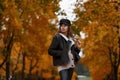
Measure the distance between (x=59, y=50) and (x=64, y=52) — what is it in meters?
0.09

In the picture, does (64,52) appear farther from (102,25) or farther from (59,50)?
(102,25)

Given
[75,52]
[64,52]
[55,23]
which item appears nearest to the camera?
[64,52]

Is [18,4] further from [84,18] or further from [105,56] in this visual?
[105,56]

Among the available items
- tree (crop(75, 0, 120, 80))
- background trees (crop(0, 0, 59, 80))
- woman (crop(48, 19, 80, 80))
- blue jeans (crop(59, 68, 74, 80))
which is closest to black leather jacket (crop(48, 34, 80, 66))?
woman (crop(48, 19, 80, 80))

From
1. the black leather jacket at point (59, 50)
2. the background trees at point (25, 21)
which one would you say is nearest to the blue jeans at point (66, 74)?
the black leather jacket at point (59, 50)

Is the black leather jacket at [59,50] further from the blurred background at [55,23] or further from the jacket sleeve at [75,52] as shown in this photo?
the blurred background at [55,23]

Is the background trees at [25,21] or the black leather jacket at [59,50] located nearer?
the black leather jacket at [59,50]

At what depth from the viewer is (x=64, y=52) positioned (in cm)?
673

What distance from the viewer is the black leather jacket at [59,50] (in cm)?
670

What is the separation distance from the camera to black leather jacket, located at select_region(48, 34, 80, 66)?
670 cm

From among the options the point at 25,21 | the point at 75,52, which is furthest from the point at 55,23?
the point at 75,52

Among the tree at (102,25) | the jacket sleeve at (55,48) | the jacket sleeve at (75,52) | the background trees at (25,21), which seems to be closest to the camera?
the jacket sleeve at (55,48)

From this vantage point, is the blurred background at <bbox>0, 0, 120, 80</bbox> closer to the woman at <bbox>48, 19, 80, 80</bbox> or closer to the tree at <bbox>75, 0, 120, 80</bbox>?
the tree at <bbox>75, 0, 120, 80</bbox>

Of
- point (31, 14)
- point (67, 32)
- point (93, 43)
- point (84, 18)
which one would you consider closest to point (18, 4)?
point (31, 14)
